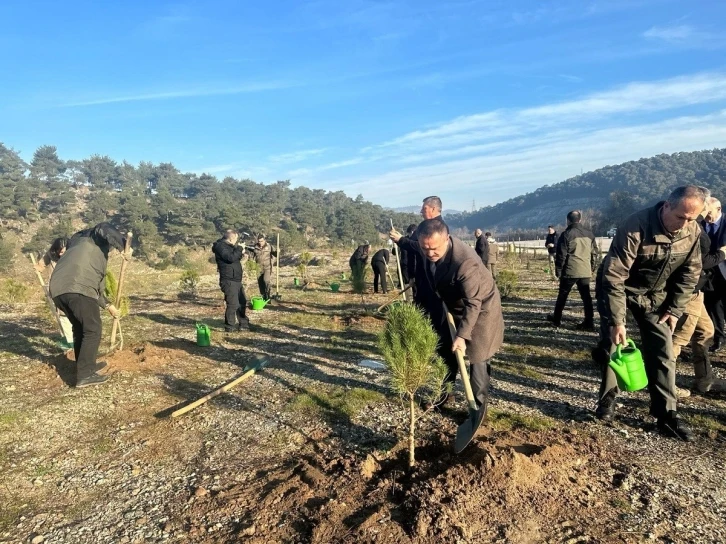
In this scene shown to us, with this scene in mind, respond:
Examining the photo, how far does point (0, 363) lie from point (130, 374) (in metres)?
2.34

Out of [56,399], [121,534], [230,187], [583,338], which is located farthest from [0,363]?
[230,187]

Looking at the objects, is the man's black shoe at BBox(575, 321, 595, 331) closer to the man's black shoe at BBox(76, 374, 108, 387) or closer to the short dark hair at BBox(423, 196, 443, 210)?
the short dark hair at BBox(423, 196, 443, 210)

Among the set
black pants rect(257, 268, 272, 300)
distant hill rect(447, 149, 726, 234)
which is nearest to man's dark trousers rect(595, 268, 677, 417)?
black pants rect(257, 268, 272, 300)

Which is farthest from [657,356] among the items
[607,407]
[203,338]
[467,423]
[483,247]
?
[483,247]

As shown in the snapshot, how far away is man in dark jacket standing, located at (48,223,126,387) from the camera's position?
16.8 feet

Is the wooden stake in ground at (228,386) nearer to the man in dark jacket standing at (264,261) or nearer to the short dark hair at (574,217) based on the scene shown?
the man in dark jacket standing at (264,261)

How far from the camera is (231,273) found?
7.93 m

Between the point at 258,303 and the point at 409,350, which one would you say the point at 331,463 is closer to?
the point at 409,350

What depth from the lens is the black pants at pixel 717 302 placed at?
5.16 meters

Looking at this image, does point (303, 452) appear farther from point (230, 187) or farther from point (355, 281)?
point (230, 187)

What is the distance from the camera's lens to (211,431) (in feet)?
14.0

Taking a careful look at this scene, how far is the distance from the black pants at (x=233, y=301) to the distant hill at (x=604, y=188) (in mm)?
88243

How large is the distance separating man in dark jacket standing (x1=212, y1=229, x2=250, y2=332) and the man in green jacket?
5.92 meters

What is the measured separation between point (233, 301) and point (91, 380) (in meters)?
3.04
